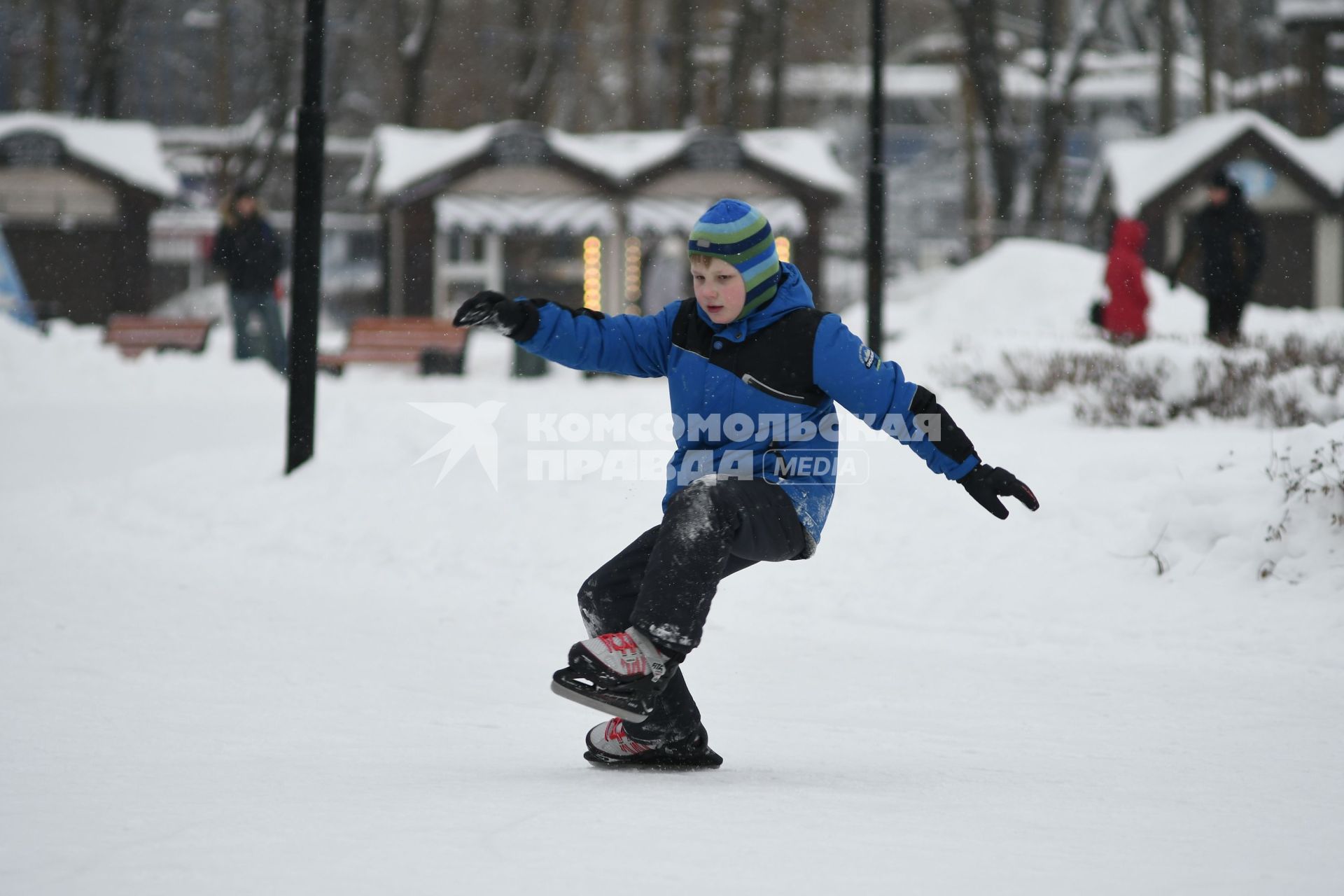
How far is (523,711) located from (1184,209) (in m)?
25.3

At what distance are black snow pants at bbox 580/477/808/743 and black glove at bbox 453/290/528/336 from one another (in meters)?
0.64

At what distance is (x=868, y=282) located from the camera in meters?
10.8

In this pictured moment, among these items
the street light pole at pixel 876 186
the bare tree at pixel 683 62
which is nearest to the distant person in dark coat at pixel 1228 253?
the street light pole at pixel 876 186

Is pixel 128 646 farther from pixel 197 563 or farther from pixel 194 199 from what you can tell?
pixel 194 199

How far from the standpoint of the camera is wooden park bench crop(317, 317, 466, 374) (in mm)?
18203

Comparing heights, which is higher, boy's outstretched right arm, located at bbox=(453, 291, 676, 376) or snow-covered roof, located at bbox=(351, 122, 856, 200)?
snow-covered roof, located at bbox=(351, 122, 856, 200)

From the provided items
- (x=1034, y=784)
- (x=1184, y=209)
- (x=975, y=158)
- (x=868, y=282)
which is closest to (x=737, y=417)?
(x=1034, y=784)

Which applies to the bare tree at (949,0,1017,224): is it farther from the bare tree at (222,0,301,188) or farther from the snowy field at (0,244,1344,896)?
the snowy field at (0,244,1344,896)

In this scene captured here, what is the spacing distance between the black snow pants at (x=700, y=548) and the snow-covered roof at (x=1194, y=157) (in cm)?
2546

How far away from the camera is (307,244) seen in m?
8.67

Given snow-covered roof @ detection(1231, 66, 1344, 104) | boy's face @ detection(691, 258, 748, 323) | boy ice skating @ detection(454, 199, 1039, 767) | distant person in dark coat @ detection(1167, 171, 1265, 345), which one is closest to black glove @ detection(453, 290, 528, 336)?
boy ice skating @ detection(454, 199, 1039, 767)

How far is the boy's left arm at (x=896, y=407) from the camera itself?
398 cm

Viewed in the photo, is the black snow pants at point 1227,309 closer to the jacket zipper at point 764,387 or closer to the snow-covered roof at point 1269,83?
the jacket zipper at point 764,387

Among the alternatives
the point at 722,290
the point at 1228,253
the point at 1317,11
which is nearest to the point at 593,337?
the point at 722,290
